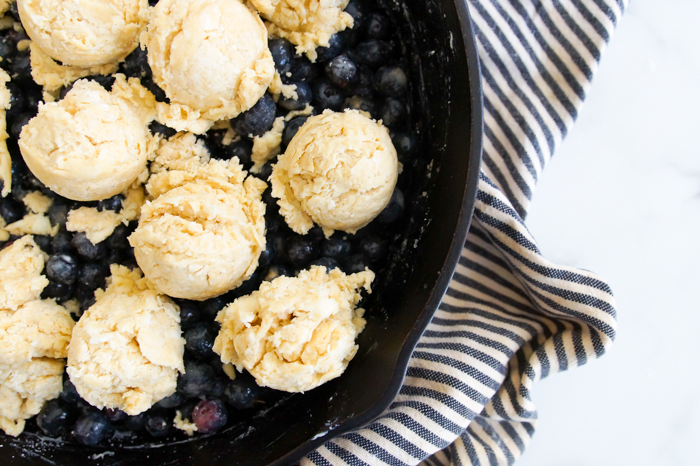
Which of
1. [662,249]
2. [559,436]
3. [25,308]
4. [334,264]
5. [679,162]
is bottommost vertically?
[25,308]

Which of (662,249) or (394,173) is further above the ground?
(662,249)

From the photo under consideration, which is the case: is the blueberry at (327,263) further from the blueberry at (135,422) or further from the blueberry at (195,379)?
the blueberry at (135,422)

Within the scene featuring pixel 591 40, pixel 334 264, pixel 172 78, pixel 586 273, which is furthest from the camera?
pixel 591 40

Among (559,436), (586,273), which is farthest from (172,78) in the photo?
(559,436)

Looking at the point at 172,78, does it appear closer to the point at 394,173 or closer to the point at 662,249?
the point at 394,173

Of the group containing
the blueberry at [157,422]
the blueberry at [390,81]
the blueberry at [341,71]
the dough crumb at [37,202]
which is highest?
the blueberry at [390,81]

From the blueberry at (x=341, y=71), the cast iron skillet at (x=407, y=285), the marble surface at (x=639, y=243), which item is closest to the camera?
the cast iron skillet at (x=407, y=285)

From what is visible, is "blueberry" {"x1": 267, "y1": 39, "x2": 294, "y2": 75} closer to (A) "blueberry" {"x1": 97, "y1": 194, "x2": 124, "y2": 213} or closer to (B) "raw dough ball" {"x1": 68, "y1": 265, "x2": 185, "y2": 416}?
(A) "blueberry" {"x1": 97, "y1": 194, "x2": 124, "y2": 213}

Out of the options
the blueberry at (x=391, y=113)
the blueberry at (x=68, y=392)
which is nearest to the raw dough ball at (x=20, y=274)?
the blueberry at (x=68, y=392)
